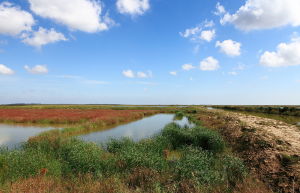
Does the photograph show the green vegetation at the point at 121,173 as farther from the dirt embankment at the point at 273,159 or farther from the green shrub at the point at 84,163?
the dirt embankment at the point at 273,159

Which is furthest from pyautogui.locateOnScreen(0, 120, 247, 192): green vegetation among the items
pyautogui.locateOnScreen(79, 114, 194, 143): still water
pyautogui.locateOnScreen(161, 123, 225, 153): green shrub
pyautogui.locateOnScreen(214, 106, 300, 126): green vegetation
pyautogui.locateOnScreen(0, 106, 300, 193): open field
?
pyautogui.locateOnScreen(214, 106, 300, 126): green vegetation

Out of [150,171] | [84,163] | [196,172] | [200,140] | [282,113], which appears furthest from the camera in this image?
[282,113]

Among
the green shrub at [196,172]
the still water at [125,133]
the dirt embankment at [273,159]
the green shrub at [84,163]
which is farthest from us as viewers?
the still water at [125,133]

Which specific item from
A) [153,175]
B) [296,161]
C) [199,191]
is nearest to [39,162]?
[153,175]

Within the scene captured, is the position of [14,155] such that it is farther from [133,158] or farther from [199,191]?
[199,191]

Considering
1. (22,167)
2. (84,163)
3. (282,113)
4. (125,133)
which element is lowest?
(125,133)

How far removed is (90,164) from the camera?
8.94 meters

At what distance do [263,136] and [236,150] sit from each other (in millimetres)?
2425

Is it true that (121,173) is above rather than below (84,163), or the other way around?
below

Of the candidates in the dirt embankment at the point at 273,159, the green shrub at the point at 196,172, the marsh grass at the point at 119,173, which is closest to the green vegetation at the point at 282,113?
the dirt embankment at the point at 273,159

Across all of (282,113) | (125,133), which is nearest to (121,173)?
(125,133)

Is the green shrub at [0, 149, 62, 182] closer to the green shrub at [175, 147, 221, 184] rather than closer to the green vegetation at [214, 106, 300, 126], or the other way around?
the green shrub at [175, 147, 221, 184]

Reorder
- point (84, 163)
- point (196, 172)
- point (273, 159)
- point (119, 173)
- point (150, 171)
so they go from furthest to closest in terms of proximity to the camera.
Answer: point (273, 159)
point (84, 163)
point (119, 173)
point (150, 171)
point (196, 172)

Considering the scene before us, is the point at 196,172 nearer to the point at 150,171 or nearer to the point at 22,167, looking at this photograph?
the point at 150,171
